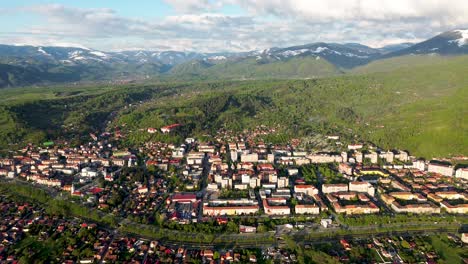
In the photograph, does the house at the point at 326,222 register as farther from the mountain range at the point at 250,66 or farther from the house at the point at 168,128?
the mountain range at the point at 250,66

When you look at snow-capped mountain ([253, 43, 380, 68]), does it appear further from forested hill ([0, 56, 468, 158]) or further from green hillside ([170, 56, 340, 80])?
forested hill ([0, 56, 468, 158])

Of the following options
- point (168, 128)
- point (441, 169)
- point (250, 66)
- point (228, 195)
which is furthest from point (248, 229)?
point (250, 66)

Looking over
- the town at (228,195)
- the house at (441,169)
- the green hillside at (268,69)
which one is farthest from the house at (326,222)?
the green hillside at (268,69)

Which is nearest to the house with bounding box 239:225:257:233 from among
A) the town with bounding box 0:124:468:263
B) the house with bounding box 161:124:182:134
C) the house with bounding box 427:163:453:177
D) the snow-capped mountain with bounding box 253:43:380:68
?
the town with bounding box 0:124:468:263

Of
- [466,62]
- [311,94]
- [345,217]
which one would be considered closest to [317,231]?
[345,217]

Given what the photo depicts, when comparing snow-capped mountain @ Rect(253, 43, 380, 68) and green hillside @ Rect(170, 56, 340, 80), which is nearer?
Answer: green hillside @ Rect(170, 56, 340, 80)

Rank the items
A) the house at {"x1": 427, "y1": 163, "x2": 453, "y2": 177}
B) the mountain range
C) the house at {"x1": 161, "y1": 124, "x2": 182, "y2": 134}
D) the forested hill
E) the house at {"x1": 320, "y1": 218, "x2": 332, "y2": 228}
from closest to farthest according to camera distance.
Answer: the house at {"x1": 320, "y1": 218, "x2": 332, "y2": 228}
the house at {"x1": 427, "y1": 163, "x2": 453, "y2": 177}
the forested hill
the house at {"x1": 161, "y1": 124, "x2": 182, "y2": 134}
the mountain range

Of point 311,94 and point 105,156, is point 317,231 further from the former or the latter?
point 311,94
